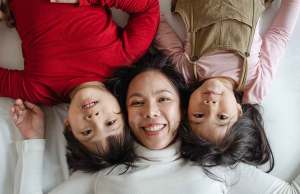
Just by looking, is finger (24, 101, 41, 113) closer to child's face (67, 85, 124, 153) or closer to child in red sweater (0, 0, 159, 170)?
child in red sweater (0, 0, 159, 170)

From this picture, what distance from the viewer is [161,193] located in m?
1.05

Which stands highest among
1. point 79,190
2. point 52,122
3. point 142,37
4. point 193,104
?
point 142,37

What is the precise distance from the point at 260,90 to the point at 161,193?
0.40m

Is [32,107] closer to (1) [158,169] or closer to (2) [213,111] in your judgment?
(1) [158,169]

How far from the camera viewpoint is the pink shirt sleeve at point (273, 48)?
3.77ft

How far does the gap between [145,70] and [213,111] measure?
0.22m

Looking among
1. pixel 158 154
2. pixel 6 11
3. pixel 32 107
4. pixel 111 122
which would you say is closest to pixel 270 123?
pixel 158 154

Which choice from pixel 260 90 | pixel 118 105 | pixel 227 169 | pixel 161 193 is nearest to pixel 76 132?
pixel 118 105

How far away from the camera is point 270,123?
Answer: 3.81ft

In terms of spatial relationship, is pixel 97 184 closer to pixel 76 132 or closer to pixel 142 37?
pixel 76 132

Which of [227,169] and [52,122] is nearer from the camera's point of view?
[227,169]

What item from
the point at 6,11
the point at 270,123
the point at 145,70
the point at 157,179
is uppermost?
the point at 6,11

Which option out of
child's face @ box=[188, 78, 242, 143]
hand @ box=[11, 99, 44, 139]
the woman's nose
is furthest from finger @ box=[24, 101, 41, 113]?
child's face @ box=[188, 78, 242, 143]

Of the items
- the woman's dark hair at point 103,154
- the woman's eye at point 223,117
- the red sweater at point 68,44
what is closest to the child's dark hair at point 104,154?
the woman's dark hair at point 103,154
